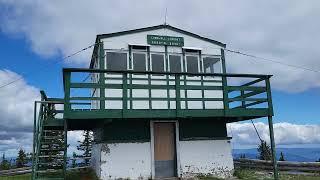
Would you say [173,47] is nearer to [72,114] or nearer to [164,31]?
[164,31]

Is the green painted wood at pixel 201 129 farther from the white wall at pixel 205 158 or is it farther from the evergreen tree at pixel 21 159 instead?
the evergreen tree at pixel 21 159

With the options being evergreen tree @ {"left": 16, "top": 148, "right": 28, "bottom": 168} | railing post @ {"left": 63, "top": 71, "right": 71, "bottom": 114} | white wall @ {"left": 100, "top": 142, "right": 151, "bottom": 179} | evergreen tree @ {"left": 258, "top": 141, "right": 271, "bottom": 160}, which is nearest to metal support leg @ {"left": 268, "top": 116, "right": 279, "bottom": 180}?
evergreen tree @ {"left": 258, "top": 141, "right": 271, "bottom": 160}

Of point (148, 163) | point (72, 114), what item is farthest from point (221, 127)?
point (72, 114)

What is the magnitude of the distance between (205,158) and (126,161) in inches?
142

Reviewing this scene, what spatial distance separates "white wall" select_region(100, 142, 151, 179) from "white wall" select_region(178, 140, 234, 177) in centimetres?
157

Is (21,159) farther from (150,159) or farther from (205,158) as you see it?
(205,158)

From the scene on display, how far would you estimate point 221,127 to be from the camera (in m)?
17.8

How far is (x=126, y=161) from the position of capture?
15.9 metres

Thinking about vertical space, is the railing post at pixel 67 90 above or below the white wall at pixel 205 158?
above

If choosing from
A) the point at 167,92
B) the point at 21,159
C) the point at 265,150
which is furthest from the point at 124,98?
Answer: the point at 21,159

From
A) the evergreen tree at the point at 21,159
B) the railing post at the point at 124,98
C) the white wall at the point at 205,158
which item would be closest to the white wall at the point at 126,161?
the white wall at the point at 205,158

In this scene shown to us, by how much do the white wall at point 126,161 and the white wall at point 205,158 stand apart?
1.57 meters

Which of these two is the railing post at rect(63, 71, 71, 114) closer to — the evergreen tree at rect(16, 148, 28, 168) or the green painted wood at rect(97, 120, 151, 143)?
the green painted wood at rect(97, 120, 151, 143)

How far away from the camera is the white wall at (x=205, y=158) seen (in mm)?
16734
